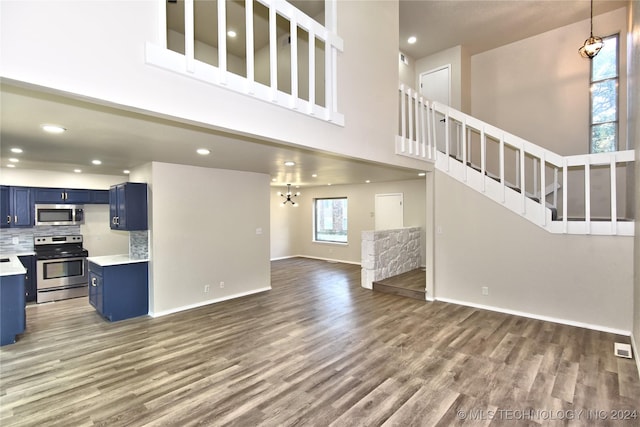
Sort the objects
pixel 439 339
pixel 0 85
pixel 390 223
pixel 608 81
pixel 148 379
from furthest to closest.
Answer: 1. pixel 390 223
2. pixel 608 81
3. pixel 439 339
4. pixel 148 379
5. pixel 0 85

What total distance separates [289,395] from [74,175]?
6.45 m

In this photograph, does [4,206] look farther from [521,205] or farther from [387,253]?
[521,205]

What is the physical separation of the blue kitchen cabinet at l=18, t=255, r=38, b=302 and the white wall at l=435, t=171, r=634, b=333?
731 centimetres

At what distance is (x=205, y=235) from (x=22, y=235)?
3.75 meters

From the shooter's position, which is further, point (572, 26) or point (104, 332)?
→ point (572, 26)

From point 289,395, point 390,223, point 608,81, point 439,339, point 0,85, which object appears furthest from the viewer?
point 390,223

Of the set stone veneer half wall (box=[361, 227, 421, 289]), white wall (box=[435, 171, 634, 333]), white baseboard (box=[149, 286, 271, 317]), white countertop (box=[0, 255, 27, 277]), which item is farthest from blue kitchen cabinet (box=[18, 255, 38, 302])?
white wall (box=[435, 171, 634, 333])

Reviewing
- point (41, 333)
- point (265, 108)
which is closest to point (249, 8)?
point (265, 108)

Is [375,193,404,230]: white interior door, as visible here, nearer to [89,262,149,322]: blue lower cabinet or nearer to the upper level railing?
the upper level railing

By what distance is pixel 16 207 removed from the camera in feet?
18.3

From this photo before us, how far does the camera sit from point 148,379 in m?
2.96

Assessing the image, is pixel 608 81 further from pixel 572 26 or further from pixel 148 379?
pixel 148 379

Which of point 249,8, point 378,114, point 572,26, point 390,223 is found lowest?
point 390,223

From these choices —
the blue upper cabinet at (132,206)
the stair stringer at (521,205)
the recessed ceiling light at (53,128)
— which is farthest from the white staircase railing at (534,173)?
the blue upper cabinet at (132,206)
